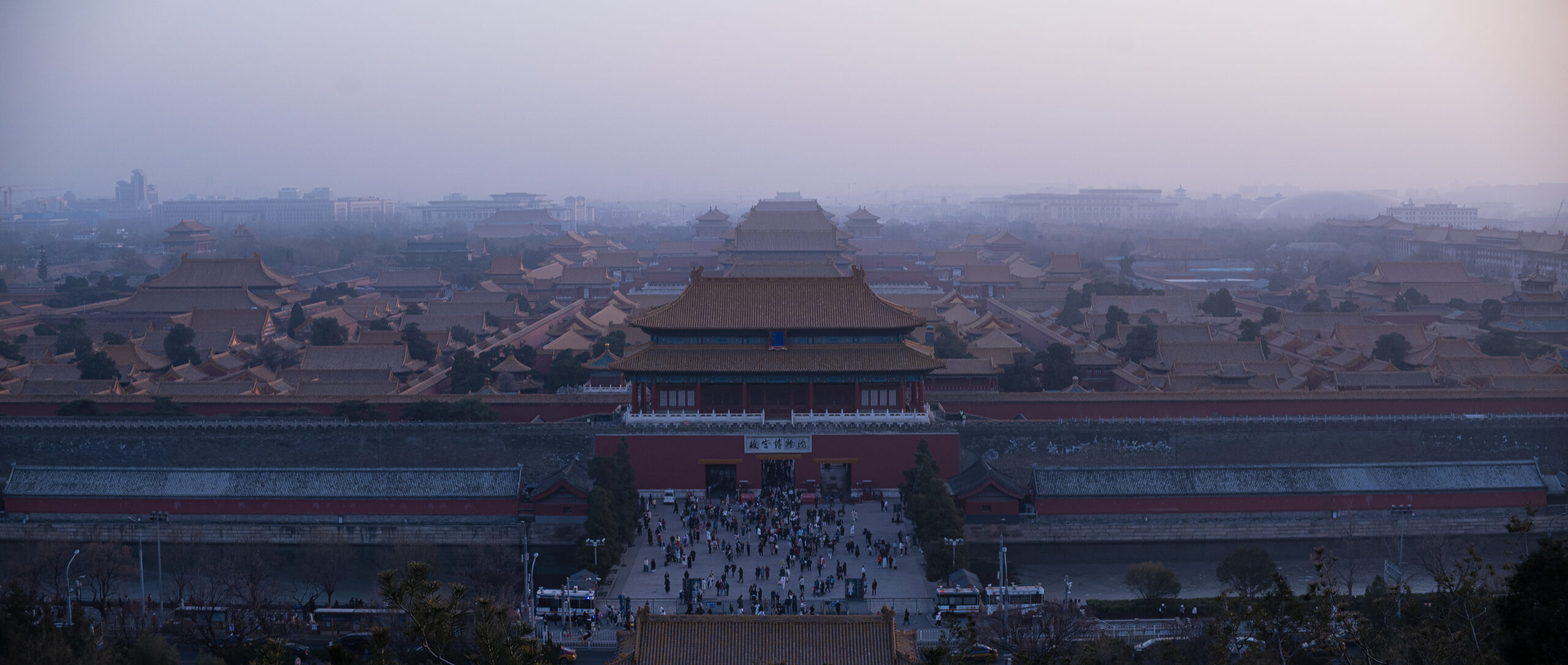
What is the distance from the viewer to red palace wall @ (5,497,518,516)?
70.6ft

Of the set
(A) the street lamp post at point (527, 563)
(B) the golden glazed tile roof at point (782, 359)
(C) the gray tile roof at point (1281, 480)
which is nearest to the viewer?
(A) the street lamp post at point (527, 563)

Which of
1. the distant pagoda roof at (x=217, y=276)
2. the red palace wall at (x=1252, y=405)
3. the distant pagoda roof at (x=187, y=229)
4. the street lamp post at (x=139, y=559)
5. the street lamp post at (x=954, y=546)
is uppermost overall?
the distant pagoda roof at (x=187, y=229)

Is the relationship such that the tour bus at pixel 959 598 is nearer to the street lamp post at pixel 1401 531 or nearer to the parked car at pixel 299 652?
the street lamp post at pixel 1401 531

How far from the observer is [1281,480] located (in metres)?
21.7

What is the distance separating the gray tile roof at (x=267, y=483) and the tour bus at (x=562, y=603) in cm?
402

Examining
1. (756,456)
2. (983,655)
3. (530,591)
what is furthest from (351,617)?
(983,655)

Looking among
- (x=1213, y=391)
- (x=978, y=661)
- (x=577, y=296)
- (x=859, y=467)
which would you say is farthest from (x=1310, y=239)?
(x=978, y=661)

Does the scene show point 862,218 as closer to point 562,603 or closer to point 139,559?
point 139,559

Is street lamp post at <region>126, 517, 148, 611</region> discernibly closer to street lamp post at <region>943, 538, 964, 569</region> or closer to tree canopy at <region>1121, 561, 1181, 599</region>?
street lamp post at <region>943, 538, 964, 569</region>

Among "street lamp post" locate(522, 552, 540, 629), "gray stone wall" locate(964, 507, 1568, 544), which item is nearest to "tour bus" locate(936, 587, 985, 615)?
"gray stone wall" locate(964, 507, 1568, 544)

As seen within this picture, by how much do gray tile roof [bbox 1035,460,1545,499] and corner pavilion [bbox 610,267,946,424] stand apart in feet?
11.2

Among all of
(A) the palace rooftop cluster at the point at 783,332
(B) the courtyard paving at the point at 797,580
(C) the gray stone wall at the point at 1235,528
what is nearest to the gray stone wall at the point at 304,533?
(B) the courtyard paving at the point at 797,580

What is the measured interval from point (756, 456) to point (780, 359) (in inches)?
73.4

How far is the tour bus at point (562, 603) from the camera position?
680 inches
